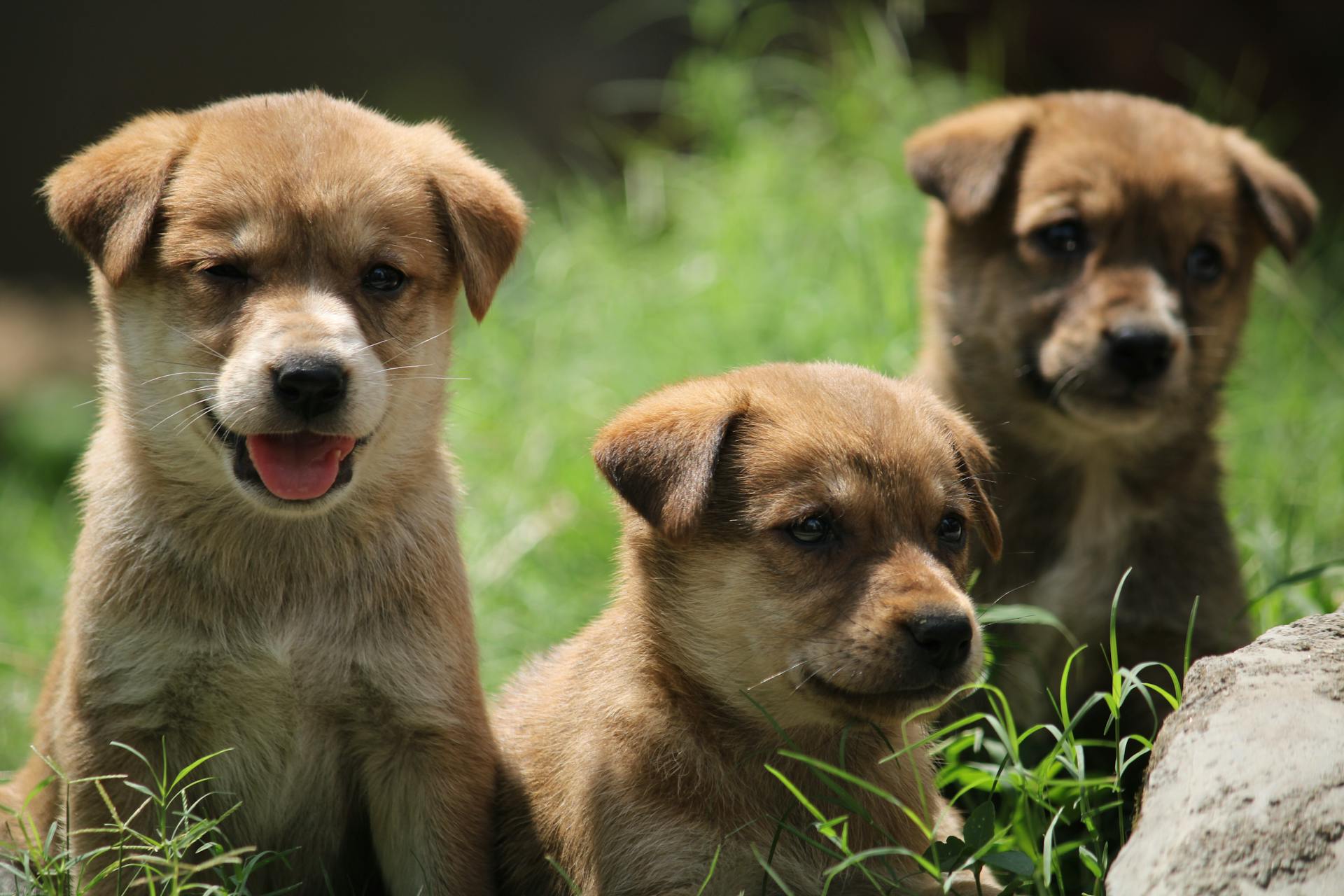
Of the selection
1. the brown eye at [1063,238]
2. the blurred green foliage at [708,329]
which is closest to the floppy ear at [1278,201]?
the brown eye at [1063,238]

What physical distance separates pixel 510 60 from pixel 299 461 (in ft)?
35.5

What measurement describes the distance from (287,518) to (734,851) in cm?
157

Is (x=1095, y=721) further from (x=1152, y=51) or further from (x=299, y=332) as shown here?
(x=1152, y=51)

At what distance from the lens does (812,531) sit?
3799 mm

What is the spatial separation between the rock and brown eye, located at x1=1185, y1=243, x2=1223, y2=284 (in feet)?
7.62

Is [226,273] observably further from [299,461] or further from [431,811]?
[431,811]

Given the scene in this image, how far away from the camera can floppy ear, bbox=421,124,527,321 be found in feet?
14.1

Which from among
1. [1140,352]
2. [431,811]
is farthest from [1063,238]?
[431,811]

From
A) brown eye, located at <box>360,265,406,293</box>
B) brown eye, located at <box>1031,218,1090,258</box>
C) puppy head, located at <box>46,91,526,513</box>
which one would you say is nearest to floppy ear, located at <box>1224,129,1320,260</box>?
brown eye, located at <box>1031,218,1090,258</box>

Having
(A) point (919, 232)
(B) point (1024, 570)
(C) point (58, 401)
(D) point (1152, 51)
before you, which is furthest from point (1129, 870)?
(C) point (58, 401)

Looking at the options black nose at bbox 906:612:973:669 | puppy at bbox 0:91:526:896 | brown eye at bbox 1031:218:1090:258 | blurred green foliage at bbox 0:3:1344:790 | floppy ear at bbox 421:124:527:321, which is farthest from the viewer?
blurred green foliage at bbox 0:3:1344:790

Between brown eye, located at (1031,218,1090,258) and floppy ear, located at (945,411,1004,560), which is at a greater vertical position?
brown eye, located at (1031,218,1090,258)

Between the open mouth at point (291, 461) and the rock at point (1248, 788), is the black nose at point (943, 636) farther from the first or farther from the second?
the open mouth at point (291, 461)

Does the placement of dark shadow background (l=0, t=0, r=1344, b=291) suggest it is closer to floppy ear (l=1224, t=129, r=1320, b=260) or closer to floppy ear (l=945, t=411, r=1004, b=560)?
floppy ear (l=1224, t=129, r=1320, b=260)
